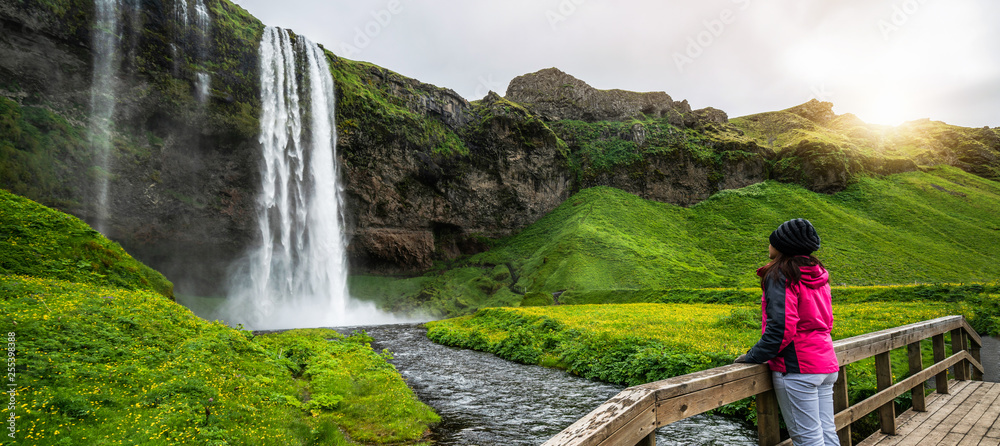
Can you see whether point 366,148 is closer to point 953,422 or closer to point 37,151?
point 37,151

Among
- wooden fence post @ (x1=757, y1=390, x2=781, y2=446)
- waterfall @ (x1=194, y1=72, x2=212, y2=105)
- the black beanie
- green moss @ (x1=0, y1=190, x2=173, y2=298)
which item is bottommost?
wooden fence post @ (x1=757, y1=390, x2=781, y2=446)

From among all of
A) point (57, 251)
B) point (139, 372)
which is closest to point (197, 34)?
point (57, 251)

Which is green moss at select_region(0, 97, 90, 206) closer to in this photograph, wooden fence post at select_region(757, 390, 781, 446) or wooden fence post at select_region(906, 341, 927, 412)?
wooden fence post at select_region(757, 390, 781, 446)

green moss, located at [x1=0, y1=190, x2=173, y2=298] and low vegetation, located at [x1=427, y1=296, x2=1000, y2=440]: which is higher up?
green moss, located at [x1=0, y1=190, x2=173, y2=298]

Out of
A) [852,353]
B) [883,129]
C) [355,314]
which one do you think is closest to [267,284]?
[355,314]

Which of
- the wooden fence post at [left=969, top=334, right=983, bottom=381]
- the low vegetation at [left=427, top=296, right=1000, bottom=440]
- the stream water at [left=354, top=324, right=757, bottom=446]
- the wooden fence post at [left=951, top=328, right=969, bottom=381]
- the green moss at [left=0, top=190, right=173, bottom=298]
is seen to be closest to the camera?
the wooden fence post at [left=951, top=328, right=969, bottom=381]

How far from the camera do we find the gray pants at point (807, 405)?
4062 millimetres

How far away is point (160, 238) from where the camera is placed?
51.6m

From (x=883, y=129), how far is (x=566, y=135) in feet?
392

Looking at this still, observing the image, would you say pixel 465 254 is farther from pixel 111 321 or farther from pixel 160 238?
pixel 111 321

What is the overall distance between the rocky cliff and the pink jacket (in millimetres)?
57602

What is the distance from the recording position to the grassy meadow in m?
7.71

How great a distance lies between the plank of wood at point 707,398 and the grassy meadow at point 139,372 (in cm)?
860

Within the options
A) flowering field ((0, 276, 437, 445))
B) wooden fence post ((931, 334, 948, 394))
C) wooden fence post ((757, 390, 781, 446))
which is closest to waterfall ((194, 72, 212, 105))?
flowering field ((0, 276, 437, 445))
